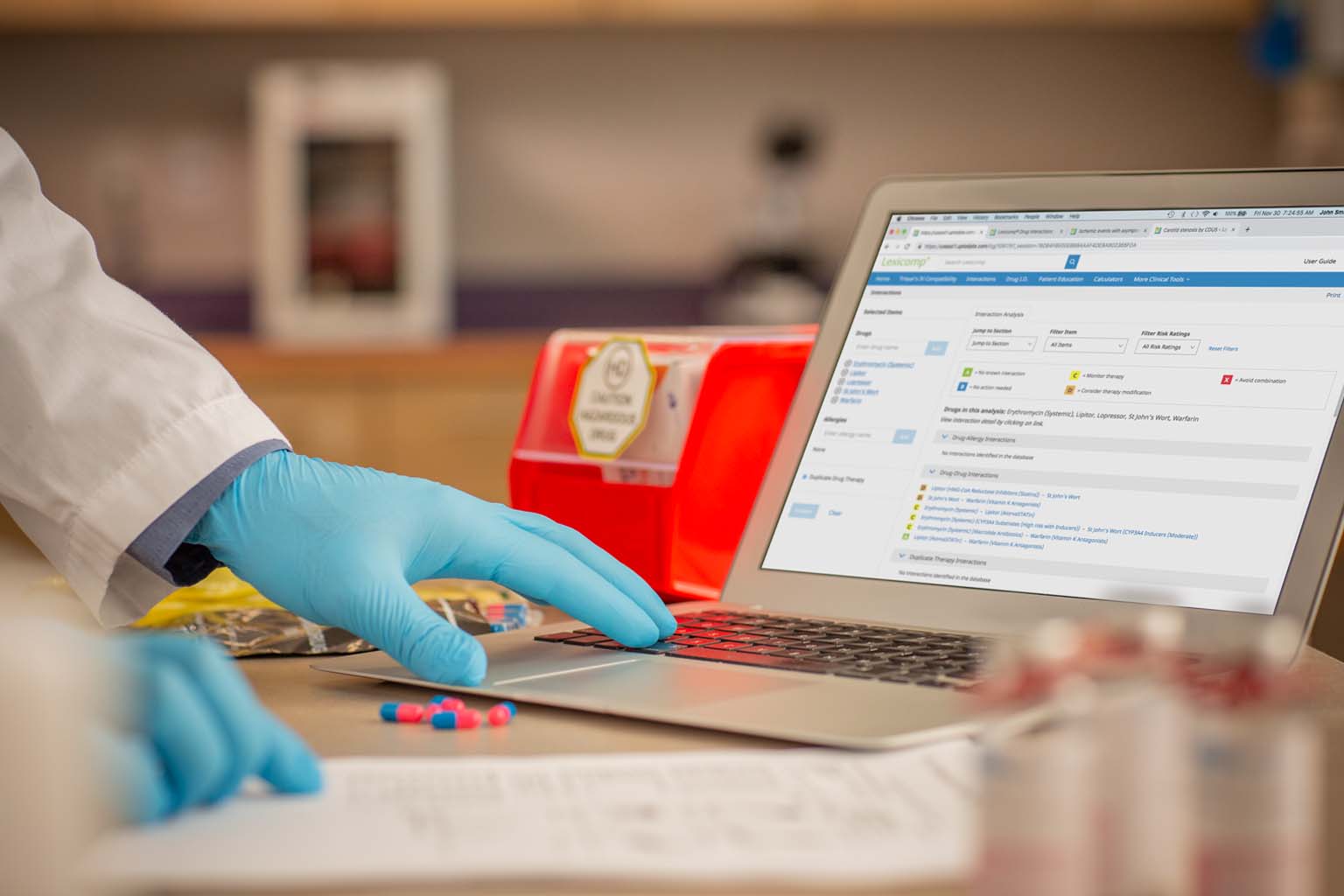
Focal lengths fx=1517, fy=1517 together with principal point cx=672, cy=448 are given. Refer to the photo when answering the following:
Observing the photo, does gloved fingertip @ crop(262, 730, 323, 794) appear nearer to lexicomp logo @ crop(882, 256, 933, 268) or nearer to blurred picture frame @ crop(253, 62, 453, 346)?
lexicomp logo @ crop(882, 256, 933, 268)

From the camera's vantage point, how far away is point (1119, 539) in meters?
0.80

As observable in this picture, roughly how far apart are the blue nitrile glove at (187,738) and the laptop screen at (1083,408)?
438 millimetres

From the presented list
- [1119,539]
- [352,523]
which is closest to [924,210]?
[1119,539]

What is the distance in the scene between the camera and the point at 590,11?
3.18 metres

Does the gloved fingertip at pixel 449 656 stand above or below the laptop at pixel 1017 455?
below

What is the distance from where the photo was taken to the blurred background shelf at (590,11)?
312cm

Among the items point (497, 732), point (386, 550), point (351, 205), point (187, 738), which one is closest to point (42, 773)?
point (187, 738)

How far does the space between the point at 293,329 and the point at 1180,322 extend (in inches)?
96.1

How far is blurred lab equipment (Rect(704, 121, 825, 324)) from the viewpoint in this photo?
3213mm

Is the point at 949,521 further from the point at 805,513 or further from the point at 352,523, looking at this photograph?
the point at 352,523

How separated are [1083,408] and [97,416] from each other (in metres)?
→ 0.58

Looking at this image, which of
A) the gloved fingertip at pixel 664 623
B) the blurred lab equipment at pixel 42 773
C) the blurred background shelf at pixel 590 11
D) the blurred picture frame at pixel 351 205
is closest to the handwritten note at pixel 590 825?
the blurred lab equipment at pixel 42 773

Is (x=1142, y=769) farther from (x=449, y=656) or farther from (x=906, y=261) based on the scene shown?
(x=906, y=261)

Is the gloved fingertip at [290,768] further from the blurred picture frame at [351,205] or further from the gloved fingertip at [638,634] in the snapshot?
the blurred picture frame at [351,205]
